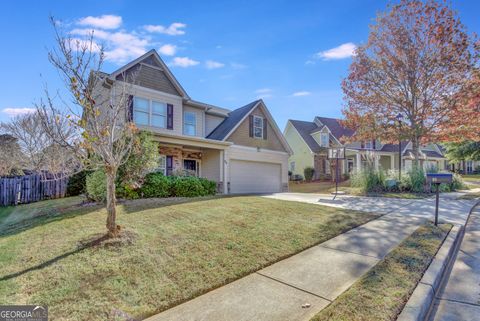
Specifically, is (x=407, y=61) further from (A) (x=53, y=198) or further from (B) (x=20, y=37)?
(A) (x=53, y=198)

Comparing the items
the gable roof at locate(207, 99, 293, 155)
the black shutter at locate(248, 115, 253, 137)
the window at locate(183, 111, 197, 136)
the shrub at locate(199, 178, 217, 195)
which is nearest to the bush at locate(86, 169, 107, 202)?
the shrub at locate(199, 178, 217, 195)

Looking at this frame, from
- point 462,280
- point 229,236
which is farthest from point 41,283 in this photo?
point 462,280

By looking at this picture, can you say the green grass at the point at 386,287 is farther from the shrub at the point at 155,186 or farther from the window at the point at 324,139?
the window at the point at 324,139

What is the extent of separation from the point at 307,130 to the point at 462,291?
24.2 meters

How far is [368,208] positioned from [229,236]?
17.7 feet

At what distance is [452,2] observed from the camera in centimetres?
1256

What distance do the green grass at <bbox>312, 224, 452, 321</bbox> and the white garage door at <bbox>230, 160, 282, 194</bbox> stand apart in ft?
34.9

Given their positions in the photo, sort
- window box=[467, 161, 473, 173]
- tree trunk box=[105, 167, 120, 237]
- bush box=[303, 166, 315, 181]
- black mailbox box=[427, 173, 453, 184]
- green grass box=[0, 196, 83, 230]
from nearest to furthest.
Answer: tree trunk box=[105, 167, 120, 237]
black mailbox box=[427, 173, 453, 184]
green grass box=[0, 196, 83, 230]
bush box=[303, 166, 315, 181]
window box=[467, 161, 473, 173]

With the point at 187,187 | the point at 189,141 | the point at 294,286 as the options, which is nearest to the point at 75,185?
the point at 189,141

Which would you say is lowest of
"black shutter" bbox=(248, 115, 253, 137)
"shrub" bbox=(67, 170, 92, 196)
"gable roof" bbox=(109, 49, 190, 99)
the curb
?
the curb

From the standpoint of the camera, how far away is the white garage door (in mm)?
14664

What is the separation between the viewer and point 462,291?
3.14 meters

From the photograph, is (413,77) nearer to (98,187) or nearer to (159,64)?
(159,64)

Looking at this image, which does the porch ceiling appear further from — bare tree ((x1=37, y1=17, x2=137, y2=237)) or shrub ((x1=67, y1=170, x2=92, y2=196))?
bare tree ((x1=37, y1=17, x2=137, y2=237))
